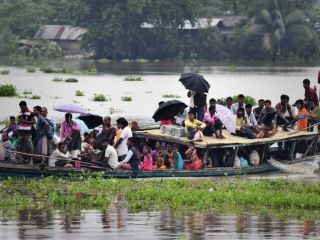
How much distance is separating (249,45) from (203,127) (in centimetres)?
7553

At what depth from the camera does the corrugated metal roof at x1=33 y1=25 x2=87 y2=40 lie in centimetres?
10725

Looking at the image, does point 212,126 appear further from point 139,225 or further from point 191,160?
point 139,225

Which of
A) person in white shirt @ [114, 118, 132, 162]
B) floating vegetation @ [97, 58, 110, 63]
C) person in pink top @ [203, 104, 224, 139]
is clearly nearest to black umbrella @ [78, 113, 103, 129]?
person in white shirt @ [114, 118, 132, 162]

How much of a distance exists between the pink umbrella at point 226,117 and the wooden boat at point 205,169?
207 millimetres

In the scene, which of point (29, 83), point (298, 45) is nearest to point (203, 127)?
point (29, 83)

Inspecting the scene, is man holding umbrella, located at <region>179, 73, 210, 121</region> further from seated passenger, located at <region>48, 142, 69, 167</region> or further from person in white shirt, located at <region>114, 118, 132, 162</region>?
seated passenger, located at <region>48, 142, 69, 167</region>

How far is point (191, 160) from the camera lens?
880 inches

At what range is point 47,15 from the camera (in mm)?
112188

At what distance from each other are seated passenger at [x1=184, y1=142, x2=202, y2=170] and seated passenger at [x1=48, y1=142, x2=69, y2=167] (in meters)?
2.50

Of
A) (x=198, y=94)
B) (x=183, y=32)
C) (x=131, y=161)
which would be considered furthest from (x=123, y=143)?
(x=183, y=32)

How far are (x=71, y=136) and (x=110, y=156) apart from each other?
0.91m

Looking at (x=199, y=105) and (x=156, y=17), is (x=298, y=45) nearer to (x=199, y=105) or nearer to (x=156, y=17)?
(x=156, y=17)

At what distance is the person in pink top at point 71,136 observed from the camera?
21.6 metres

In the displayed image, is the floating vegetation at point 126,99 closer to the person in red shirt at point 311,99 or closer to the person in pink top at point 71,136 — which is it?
the person in red shirt at point 311,99
